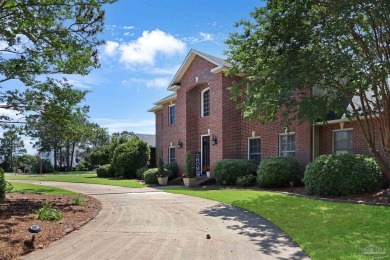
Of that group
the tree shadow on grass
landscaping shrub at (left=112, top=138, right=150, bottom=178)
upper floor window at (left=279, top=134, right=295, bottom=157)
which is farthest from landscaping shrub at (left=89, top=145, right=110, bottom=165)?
the tree shadow on grass

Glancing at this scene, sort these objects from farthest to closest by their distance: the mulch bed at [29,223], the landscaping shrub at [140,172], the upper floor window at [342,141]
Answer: the landscaping shrub at [140,172] → the upper floor window at [342,141] → the mulch bed at [29,223]

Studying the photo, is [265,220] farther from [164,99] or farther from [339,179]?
[164,99]

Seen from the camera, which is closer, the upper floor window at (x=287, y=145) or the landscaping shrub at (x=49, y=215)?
the landscaping shrub at (x=49, y=215)

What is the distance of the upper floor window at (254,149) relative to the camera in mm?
19266

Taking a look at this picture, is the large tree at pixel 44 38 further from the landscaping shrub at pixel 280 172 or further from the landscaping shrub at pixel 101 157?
the landscaping shrub at pixel 101 157

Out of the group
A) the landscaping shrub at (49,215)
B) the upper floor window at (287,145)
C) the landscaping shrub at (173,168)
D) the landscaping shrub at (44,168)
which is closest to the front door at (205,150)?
the landscaping shrub at (173,168)

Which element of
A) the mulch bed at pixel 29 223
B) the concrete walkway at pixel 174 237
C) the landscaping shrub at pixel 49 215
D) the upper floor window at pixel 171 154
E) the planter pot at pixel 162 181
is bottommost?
the planter pot at pixel 162 181

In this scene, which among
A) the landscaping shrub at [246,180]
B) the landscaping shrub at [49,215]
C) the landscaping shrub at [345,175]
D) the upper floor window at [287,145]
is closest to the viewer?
the landscaping shrub at [49,215]

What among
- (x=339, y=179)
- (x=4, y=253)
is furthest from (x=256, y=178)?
(x=4, y=253)

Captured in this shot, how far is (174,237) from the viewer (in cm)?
678

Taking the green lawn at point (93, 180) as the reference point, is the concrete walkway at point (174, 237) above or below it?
above

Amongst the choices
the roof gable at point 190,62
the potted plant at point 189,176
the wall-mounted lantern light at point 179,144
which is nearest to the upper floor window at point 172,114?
the roof gable at point 190,62

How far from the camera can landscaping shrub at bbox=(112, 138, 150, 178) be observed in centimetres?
2638

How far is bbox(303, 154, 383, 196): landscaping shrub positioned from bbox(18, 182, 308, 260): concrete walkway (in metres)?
4.37
